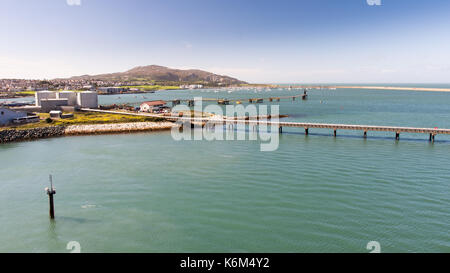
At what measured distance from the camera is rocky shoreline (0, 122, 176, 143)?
49.1 m

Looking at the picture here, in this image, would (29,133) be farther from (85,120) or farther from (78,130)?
(85,120)

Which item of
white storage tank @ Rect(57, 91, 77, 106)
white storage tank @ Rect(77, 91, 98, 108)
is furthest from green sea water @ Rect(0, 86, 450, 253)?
white storage tank @ Rect(57, 91, 77, 106)

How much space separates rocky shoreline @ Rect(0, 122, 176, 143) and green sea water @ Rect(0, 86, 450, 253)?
10090mm

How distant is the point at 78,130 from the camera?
5516 cm

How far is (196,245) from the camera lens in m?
16.8

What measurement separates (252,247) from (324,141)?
1382 inches

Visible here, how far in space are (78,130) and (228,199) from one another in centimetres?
4391

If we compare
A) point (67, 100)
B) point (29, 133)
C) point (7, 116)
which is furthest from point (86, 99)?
point (29, 133)

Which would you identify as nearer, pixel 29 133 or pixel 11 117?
pixel 29 133

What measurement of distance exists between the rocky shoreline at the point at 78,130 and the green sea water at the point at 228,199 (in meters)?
10.1

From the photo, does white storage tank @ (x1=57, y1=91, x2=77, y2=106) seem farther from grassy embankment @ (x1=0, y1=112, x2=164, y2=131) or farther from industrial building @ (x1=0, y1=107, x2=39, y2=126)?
industrial building @ (x1=0, y1=107, x2=39, y2=126)
